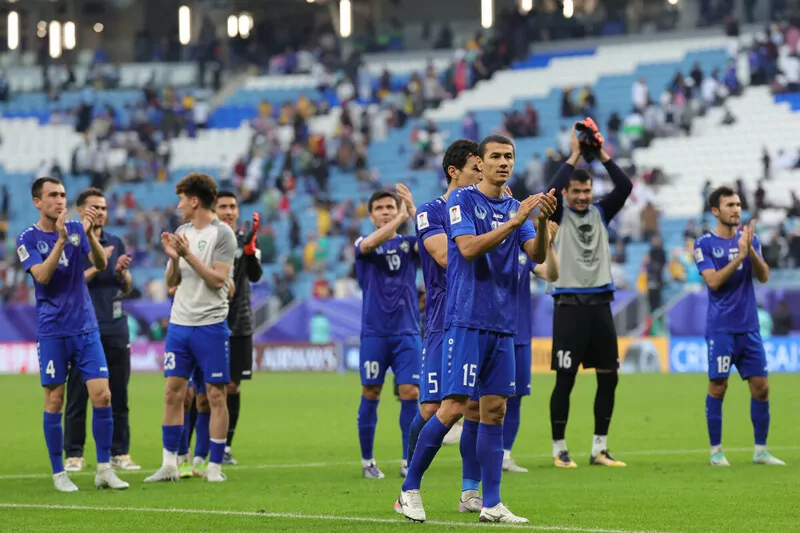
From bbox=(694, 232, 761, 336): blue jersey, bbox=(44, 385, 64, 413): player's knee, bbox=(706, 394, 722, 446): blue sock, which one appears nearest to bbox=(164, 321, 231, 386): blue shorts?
bbox=(44, 385, 64, 413): player's knee

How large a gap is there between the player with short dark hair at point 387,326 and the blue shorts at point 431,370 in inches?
85.9

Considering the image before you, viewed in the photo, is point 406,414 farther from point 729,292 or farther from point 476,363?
point 476,363

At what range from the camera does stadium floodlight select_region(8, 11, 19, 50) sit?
5675 cm

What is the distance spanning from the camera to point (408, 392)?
37.8 ft

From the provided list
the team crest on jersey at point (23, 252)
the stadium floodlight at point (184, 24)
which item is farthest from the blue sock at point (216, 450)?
the stadium floodlight at point (184, 24)

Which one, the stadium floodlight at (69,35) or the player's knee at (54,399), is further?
the stadium floodlight at (69,35)

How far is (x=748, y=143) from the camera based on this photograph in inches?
1478

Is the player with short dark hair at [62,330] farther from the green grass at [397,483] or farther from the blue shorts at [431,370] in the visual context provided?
the blue shorts at [431,370]

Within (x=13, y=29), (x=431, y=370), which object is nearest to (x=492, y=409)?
(x=431, y=370)

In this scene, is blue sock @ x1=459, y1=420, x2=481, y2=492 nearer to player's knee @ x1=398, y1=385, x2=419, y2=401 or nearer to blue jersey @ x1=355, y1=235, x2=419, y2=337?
player's knee @ x1=398, y1=385, x2=419, y2=401

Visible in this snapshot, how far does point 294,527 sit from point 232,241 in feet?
12.1

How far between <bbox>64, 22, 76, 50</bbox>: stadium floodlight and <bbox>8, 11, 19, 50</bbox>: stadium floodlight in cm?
213

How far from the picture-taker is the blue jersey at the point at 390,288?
1165cm

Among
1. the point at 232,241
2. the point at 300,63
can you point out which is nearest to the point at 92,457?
the point at 232,241
